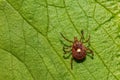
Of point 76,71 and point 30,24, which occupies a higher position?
point 30,24

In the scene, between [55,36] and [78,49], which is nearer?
[55,36]

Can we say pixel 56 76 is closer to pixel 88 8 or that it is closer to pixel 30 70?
pixel 30 70

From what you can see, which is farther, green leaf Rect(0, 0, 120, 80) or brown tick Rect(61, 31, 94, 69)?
brown tick Rect(61, 31, 94, 69)

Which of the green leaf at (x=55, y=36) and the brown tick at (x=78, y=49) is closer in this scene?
the green leaf at (x=55, y=36)

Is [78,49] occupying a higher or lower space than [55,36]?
lower

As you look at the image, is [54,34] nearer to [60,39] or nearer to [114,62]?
[60,39]

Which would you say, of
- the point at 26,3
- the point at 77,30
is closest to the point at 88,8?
the point at 77,30
